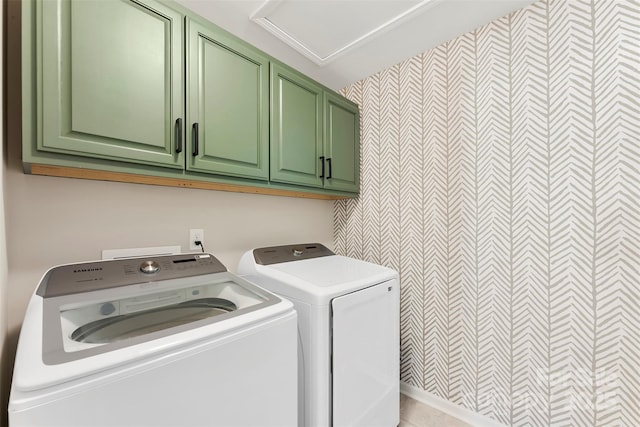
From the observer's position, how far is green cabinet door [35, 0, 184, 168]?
3.03 feet

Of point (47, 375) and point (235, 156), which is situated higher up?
point (235, 156)

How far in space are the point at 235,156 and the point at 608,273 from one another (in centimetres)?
193

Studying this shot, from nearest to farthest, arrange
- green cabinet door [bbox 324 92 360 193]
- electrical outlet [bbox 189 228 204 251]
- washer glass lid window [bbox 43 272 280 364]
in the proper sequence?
1. washer glass lid window [bbox 43 272 280 364]
2. electrical outlet [bbox 189 228 204 251]
3. green cabinet door [bbox 324 92 360 193]

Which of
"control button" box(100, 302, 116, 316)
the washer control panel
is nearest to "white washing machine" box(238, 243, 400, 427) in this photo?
the washer control panel

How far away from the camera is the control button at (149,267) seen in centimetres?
118

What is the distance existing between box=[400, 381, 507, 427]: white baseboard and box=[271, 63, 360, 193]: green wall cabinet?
153 cm

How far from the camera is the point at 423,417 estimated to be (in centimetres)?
174

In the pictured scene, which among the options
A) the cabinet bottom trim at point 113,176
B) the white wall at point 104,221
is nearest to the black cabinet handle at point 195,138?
the cabinet bottom trim at point 113,176

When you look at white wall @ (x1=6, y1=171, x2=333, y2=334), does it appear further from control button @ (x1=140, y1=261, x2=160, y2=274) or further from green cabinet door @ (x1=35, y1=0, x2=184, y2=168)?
green cabinet door @ (x1=35, y1=0, x2=184, y2=168)

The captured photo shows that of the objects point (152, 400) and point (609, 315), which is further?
point (609, 315)

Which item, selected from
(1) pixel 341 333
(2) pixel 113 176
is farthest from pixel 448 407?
(2) pixel 113 176

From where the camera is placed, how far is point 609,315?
4.20 feet

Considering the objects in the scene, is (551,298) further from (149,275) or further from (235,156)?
(149,275)

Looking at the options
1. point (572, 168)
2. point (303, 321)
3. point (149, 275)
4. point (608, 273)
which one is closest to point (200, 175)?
point (149, 275)
